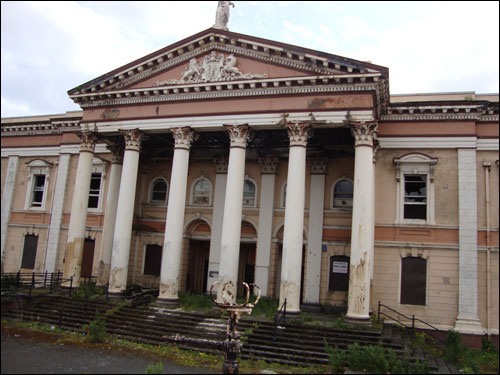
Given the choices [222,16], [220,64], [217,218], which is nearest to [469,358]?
[217,218]

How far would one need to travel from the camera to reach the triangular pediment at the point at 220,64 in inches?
651

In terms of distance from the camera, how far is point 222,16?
61.8 feet

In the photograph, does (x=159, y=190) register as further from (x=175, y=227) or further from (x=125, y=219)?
(x=175, y=227)

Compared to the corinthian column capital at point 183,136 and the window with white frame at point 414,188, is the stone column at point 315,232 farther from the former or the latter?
the corinthian column capital at point 183,136

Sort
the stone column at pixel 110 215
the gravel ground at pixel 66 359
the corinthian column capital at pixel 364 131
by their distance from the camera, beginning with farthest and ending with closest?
the stone column at pixel 110 215
the corinthian column capital at pixel 364 131
the gravel ground at pixel 66 359

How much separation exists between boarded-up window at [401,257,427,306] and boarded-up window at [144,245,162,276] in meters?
11.6

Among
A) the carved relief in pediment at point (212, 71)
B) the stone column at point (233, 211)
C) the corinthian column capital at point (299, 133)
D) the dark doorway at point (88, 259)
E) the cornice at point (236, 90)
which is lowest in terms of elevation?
the dark doorway at point (88, 259)

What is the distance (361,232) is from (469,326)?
5.76m

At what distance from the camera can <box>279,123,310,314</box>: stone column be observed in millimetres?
15781

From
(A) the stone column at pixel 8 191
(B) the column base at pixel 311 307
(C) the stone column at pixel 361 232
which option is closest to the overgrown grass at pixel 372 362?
(C) the stone column at pixel 361 232

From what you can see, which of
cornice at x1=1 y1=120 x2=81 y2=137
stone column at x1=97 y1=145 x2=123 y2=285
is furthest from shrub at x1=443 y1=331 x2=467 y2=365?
cornice at x1=1 y1=120 x2=81 y2=137

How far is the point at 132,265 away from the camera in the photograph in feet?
75.4

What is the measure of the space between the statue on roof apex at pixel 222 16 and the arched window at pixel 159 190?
27.9 ft

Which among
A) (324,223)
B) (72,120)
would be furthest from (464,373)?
(72,120)
